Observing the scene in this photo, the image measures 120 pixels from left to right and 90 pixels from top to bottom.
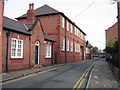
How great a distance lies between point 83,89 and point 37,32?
48.8 ft

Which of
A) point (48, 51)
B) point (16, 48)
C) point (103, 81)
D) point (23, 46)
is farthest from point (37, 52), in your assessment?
point (103, 81)

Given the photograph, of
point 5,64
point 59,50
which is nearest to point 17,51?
point 5,64

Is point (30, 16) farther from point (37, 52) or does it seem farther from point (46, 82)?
point (46, 82)

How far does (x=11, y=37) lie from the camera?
60.5ft

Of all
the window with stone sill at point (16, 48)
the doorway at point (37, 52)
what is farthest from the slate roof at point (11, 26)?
the doorway at point (37, 52)

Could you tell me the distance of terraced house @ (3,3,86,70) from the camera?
1914cm

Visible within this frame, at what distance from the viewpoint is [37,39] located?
23953 mm

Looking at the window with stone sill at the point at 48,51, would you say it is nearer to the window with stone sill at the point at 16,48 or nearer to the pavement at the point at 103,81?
the window with stone sill at the point at 16,48

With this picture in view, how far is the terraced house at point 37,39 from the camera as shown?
19.1m

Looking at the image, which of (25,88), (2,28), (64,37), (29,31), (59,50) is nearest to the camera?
(25,88)

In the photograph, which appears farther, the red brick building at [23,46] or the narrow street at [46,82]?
the red brick building at [23,46]

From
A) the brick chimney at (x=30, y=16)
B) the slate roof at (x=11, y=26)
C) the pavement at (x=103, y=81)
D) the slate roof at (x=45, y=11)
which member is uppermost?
the slate roof at (x=45, y=11)

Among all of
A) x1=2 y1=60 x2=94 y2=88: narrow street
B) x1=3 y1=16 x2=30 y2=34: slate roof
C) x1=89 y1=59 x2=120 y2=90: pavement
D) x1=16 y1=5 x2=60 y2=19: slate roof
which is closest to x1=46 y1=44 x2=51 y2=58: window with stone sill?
x1=3 y1=16 x2=30 y2=34: slate roof

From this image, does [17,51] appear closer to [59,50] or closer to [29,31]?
[29,31]
